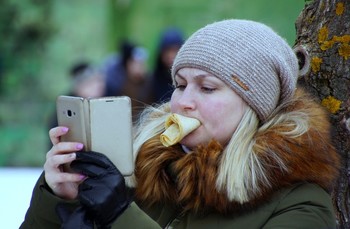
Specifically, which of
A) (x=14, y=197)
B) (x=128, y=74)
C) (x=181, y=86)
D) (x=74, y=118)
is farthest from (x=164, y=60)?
(x=74, y=118)

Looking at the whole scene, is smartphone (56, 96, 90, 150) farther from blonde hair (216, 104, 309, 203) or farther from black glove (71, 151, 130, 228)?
blonde hair (216, 104, 309, 203)

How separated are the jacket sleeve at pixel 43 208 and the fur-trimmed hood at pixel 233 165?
25cm

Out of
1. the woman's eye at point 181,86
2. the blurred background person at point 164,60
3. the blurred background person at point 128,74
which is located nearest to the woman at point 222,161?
the woman's eye at point 181,86

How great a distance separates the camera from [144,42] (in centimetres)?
858

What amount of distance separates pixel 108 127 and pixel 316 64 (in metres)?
0.94

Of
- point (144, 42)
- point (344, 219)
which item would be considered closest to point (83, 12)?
point (144, 42)

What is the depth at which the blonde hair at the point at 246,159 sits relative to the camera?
218 cm

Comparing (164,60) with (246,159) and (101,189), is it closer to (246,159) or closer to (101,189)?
(246,159)

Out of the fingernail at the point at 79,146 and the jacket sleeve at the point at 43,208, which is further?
the jacket sleeve at the point at 43,208

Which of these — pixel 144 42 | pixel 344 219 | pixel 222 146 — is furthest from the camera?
pixel 144 42

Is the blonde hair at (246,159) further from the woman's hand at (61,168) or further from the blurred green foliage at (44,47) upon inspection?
the blurred green foliage at (44,47)

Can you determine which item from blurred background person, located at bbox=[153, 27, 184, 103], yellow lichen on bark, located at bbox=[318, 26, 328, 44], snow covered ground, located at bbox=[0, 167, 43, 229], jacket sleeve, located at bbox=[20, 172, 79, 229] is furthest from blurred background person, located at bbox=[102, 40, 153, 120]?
jacket sleeve, located at bbox=[20, 172, 79, 229]

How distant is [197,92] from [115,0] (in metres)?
6.61

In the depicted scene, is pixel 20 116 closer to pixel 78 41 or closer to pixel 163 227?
pixel 78 41
